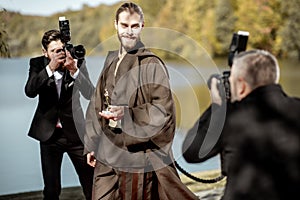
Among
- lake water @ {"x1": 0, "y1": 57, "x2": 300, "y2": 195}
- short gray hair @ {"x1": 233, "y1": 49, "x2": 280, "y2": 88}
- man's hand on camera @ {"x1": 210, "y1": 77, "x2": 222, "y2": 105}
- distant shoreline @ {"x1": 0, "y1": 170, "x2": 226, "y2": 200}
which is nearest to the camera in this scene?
short gray hair @ {"x1": 233, "y1": 49, "x2": 280, "y2": 88}

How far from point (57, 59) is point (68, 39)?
18cm

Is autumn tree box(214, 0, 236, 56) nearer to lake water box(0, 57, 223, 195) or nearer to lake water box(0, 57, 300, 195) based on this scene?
lake water box(0, 57, 300, 195)

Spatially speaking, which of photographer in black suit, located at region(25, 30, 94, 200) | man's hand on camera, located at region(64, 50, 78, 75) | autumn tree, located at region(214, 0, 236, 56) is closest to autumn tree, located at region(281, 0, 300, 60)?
autumn tree, located at region(214, 0, 236, 56)

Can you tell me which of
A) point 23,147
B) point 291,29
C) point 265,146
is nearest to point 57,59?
point 265,146

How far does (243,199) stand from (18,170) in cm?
831

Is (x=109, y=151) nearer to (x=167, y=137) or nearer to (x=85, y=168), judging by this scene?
(x=167, y=137)

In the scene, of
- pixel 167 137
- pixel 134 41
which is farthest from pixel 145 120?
pixel 134 41

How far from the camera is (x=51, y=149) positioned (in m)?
5.11

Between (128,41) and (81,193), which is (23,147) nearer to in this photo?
(81,193)

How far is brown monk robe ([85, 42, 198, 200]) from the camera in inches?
168

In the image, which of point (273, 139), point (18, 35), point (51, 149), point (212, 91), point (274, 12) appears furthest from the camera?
point (18, 35)

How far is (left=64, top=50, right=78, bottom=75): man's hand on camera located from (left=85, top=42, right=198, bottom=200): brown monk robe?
404mm

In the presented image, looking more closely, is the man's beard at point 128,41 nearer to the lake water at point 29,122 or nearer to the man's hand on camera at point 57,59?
the lake water at point 29,122

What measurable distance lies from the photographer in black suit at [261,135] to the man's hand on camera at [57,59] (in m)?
2.09
